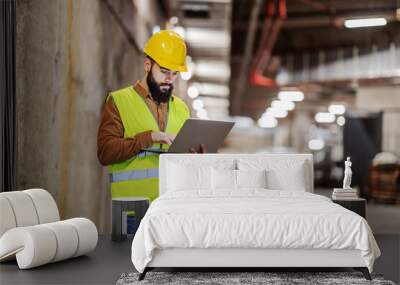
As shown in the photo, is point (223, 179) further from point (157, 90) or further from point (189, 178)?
point (157, 90)

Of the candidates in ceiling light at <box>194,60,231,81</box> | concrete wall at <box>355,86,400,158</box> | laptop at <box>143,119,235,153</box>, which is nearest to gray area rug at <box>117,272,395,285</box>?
laptop at <box>143,119,235,153</box>

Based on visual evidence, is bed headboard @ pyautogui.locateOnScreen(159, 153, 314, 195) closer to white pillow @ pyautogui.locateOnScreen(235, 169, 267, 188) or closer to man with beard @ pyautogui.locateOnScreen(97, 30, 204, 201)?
white pillow @ pyautogui.locateOnScreen(235, 169, 267, 188)

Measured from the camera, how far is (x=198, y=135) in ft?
18.8

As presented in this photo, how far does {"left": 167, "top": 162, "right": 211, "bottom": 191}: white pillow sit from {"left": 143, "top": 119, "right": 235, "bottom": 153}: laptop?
1.34ft

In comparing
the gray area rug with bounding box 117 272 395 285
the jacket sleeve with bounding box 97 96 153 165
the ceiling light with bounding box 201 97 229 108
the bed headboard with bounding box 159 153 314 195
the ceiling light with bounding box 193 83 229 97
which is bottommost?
the gray area rug with bounding box 117 272 395 285

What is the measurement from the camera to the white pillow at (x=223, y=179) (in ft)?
16.7

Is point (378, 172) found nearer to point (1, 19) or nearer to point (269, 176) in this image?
point (269, 176)

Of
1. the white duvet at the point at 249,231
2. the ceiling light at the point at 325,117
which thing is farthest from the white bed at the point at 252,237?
the ceiling light at the point at 325,117

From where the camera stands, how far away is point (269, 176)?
5.26 m

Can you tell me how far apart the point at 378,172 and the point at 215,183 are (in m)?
8.67

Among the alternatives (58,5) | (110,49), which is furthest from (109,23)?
(58,5)

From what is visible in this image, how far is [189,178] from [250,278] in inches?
59.0

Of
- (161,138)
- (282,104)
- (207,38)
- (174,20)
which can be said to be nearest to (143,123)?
(161,138)

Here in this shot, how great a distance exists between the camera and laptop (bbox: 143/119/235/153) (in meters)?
5.52
